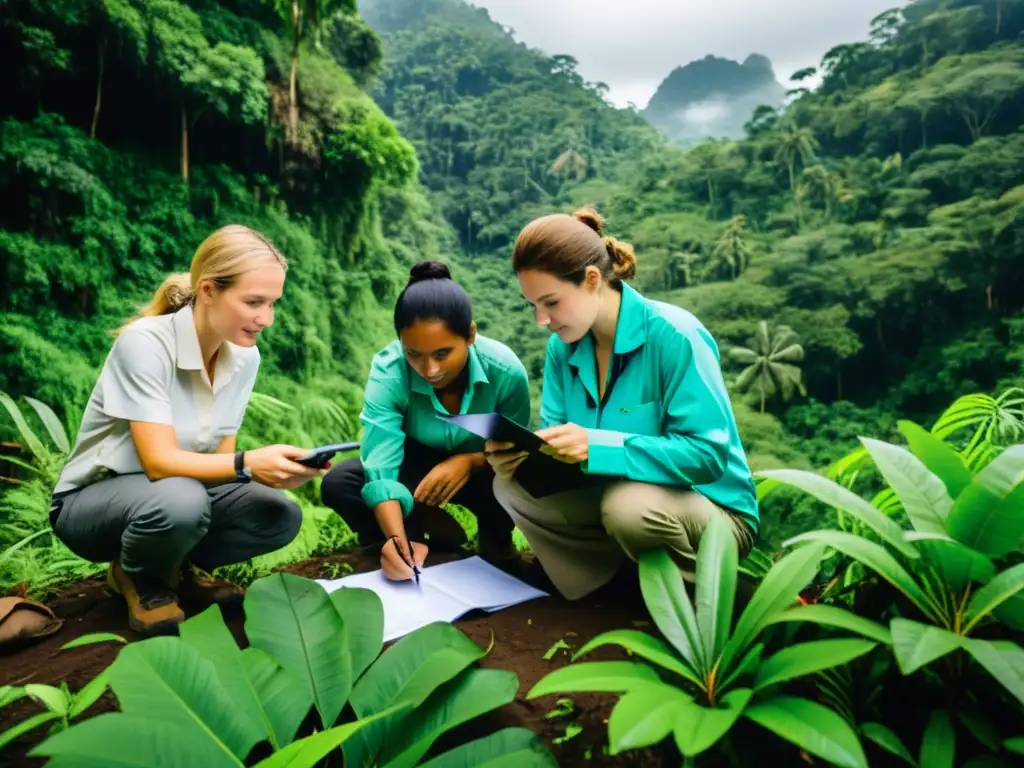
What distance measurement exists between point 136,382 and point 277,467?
1.27ft

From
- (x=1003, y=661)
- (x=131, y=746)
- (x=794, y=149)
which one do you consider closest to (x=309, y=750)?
(x=131, y=746)

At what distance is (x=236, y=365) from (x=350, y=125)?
31.8 ft

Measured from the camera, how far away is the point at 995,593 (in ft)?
3.21

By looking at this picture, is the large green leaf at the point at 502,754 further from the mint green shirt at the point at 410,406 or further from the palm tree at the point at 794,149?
the palm tree at the point at 794,149

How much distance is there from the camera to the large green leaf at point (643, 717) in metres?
0.85

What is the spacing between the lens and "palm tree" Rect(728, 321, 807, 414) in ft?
57.0

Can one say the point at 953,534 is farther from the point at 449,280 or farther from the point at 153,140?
the point at 153,140

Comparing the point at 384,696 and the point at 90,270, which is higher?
the point at 90,270

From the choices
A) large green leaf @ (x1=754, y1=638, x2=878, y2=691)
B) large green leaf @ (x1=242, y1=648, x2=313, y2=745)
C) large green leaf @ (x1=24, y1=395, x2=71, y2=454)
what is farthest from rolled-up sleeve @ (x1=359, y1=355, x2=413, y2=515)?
large green leaf @ (x1=24, y1=395, x2=71, y2=454)

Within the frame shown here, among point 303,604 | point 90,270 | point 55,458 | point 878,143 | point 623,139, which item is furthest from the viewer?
point 623,139

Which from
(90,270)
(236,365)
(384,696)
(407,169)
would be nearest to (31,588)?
(236,365)

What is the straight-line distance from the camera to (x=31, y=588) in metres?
2.00

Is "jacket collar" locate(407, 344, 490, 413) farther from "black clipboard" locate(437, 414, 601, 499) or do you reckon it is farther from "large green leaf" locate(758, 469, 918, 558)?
"large green leaf" locate(758, 469, 918, 558)

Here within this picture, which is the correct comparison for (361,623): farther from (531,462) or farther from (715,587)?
(715,587)
